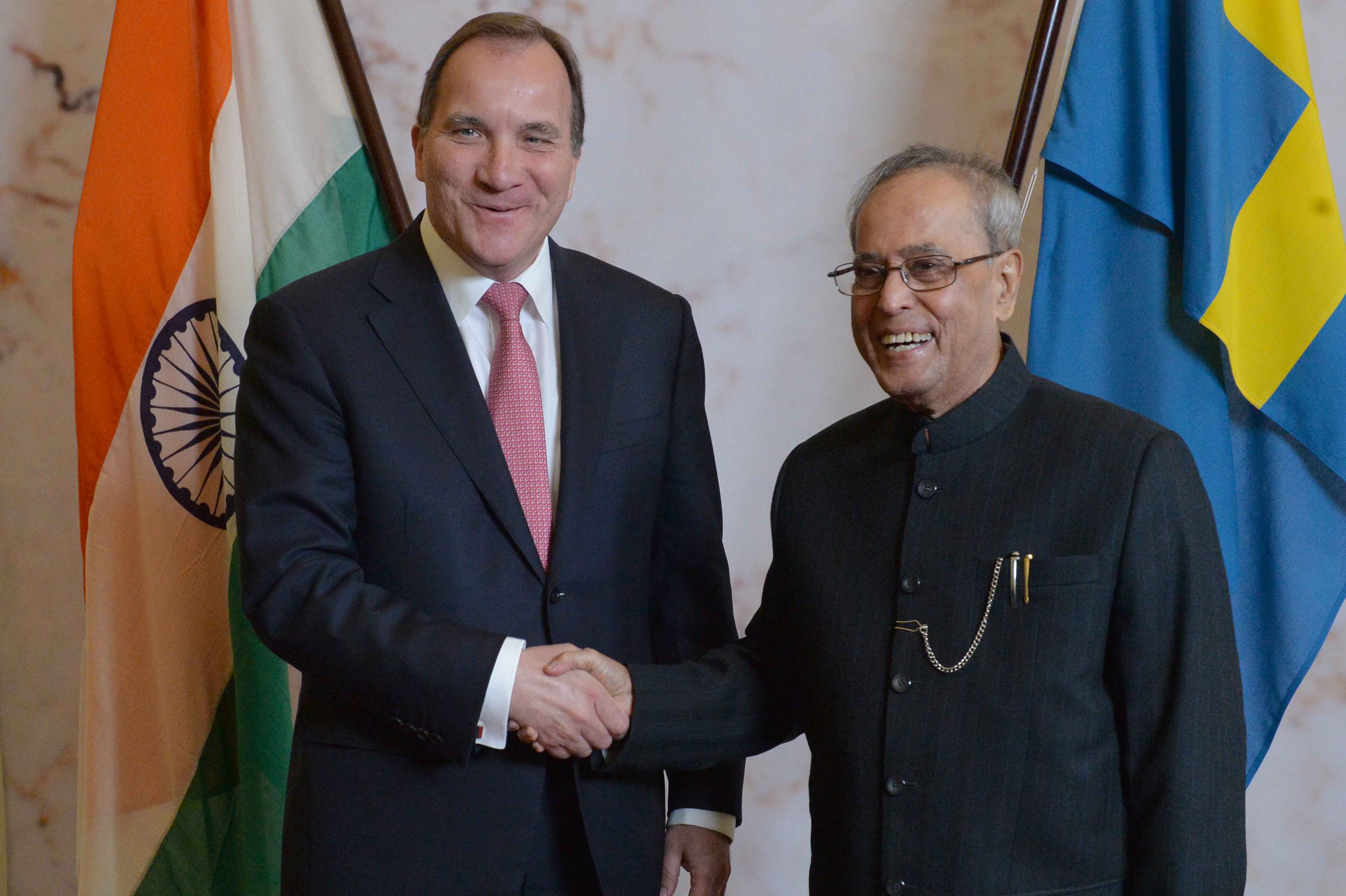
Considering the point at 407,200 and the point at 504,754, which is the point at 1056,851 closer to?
the point at 504,754

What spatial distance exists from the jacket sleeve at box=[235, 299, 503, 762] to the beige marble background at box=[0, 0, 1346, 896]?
1.21m

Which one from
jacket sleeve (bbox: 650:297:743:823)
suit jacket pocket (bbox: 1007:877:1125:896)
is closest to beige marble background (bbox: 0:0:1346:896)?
jacket sleeve (bbox: 650:297:743:823)

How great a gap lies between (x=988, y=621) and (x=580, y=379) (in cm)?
68

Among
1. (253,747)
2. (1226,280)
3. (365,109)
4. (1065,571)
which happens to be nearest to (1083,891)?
(1065,571)

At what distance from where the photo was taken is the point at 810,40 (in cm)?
271

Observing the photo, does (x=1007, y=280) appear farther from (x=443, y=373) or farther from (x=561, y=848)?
(x=561, y=848)

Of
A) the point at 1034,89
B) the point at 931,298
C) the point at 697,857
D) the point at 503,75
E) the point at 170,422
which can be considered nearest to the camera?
the point at 931,298

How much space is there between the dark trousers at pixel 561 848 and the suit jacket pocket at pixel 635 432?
46 cm

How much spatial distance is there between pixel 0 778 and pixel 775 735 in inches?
85.0

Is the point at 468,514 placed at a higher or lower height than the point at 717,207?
lower

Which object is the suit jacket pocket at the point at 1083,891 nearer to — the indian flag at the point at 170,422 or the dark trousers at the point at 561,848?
the dark trousers at the point at 561,848

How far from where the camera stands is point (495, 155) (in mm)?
1774

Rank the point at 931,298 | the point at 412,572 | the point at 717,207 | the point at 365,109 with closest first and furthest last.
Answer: the point at 931,298 < the point at 412,572 < the point at 365,109 < the point at 717,207

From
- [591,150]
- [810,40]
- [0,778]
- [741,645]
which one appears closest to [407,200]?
[591,150]
